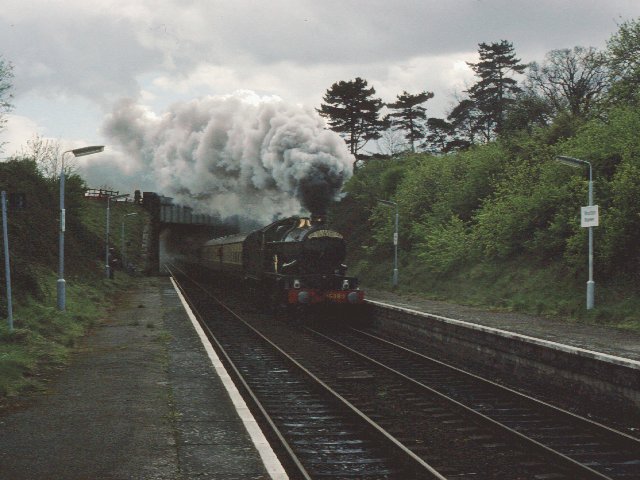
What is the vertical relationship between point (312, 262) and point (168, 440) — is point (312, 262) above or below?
above

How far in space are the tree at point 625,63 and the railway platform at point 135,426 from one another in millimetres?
19440

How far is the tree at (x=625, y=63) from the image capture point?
24.3 meters

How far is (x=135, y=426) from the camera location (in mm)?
7098

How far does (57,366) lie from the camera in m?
10.8

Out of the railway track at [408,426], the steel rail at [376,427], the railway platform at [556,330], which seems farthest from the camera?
the railway platform at [556,330]

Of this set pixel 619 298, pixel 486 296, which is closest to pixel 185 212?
pixel 486 296

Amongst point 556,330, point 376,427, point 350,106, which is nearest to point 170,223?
point 350,106

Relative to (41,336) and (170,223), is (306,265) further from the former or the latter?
(170,223)

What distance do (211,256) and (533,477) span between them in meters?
32.4

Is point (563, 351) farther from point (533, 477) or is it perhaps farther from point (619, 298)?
point (619, 298)

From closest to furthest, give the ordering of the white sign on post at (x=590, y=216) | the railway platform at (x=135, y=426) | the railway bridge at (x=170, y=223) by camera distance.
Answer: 1. the railway platform at (x=135, y=426)
2. the white sign on post at (x=590, y=216)
3. the railway bridge at (x=170, y=223)

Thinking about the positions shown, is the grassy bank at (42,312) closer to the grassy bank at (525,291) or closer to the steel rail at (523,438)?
the steel rail at (523,438)

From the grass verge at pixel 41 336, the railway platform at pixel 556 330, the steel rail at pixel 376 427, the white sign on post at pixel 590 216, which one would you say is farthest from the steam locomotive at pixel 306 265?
the white sign on post at pixel 590 216

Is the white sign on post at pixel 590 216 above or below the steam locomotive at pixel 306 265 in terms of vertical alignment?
above
